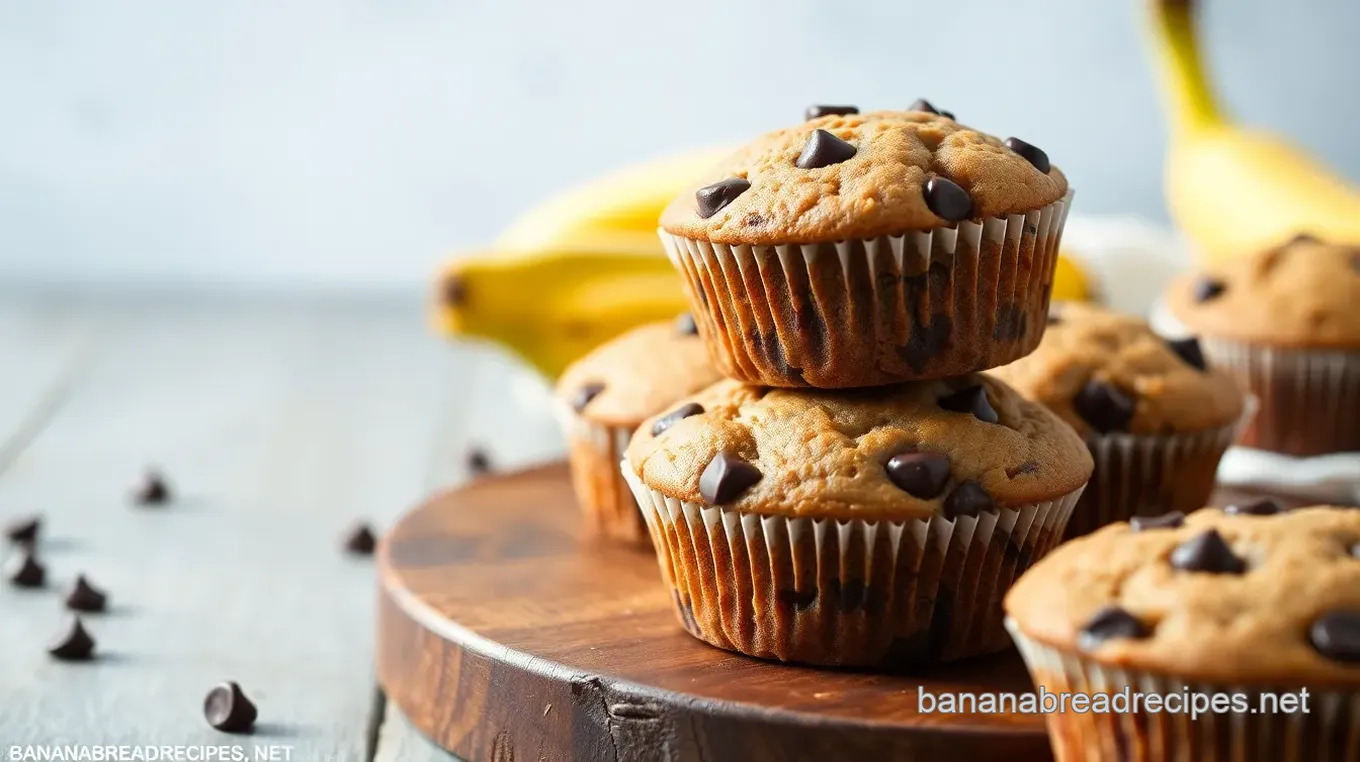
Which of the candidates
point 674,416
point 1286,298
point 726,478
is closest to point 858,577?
point 726,478

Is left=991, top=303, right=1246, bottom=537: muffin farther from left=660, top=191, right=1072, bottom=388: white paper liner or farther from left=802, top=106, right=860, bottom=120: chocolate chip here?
left=802, top=106, right=860, bottom=120: chocolate chip

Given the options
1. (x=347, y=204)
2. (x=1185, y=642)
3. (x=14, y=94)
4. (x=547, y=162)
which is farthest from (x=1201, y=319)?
(x=14, y=94)

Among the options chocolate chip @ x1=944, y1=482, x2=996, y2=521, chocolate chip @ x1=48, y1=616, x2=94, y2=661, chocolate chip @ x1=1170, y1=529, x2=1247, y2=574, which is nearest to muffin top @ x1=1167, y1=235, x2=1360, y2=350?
chocolate chip @ x1=944, y1=482, x2=996, y2=521

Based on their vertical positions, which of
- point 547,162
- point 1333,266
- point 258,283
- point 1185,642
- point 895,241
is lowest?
point 258,283

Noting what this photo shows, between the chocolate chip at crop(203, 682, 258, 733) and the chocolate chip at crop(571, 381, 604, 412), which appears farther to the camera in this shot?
the chocolate chip at crop(571, 381, 604, 412)

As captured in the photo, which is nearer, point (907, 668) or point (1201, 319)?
point (907, 668)

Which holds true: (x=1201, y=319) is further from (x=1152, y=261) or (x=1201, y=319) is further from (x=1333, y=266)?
(x=1152, y=261)

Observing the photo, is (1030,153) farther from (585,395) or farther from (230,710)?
(230,710)

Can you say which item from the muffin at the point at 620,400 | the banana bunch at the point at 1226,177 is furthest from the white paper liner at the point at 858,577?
the banana bunch at the point at 1226,177
